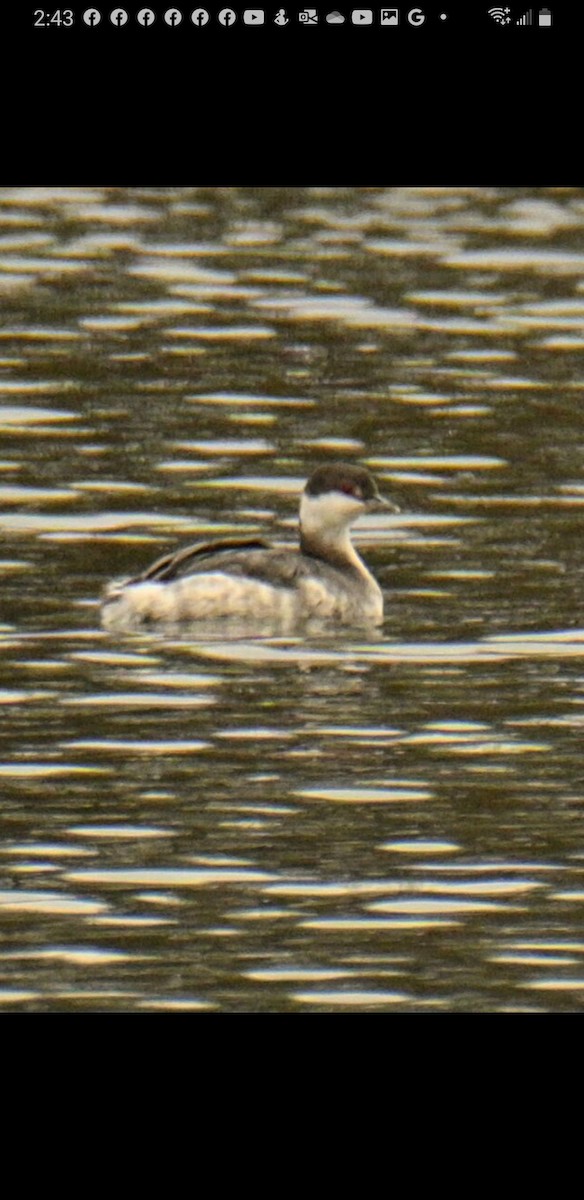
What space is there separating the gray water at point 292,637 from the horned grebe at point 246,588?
0.63 ft

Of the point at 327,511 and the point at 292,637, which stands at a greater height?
the point at 327,511

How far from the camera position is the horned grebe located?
14836 millimetres

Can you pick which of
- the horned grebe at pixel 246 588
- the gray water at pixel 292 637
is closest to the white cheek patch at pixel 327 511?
the horned grebe at pixel 246 588

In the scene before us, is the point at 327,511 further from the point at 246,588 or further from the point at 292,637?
the point at 292,637

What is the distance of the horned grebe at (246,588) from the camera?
14.8 meters

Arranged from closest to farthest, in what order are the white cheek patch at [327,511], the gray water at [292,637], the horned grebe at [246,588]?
1. the gray water at [292,637]
2. the horned grebe at [246,588]
3. the white cheek patch at [327,511]

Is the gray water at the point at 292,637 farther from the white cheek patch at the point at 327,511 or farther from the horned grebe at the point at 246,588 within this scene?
the white cheek patch at the point at 327,511

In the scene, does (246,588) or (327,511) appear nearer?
(246,588)

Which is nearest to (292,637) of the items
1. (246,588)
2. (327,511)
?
(246,588)

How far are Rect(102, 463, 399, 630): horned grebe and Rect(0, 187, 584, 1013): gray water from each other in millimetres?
191

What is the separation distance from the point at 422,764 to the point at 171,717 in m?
1.14

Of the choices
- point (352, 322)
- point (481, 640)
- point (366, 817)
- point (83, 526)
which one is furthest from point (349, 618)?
point (352, 322)

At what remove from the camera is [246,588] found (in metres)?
15.1

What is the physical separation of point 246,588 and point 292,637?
0.30m
